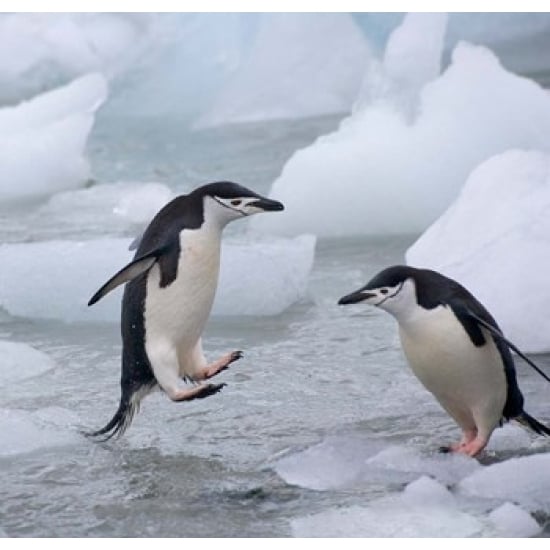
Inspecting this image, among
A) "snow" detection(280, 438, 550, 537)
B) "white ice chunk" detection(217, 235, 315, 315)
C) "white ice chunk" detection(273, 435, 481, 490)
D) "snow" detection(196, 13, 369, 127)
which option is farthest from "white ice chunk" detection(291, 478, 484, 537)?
"snow" detection(196, 13, 369, 127)

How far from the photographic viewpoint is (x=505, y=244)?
15.1 feet

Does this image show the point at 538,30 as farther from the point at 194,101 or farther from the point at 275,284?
the point at 275,284

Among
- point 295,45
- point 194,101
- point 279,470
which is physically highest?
point 279,470

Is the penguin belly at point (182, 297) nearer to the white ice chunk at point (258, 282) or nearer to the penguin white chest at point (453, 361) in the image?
the penguin white chest at point (453, 361)

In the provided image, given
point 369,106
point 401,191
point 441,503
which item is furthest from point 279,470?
point 369,106

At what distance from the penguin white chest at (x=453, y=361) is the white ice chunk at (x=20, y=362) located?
131cm

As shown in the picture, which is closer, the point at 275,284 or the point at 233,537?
the point at 233,537

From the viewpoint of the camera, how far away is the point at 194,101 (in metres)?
9.21

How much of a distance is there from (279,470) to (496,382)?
542 mm

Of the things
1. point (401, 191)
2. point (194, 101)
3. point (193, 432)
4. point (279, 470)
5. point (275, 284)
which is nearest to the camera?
point (279, 470)

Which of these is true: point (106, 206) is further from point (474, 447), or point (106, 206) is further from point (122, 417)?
point (474, 447)

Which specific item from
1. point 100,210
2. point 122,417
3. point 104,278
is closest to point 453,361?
point 122,417

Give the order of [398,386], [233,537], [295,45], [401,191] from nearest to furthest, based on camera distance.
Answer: [233,537] < [398,386] < [401,191] < [295,45]

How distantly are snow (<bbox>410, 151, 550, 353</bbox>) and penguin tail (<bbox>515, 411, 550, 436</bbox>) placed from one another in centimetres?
83
